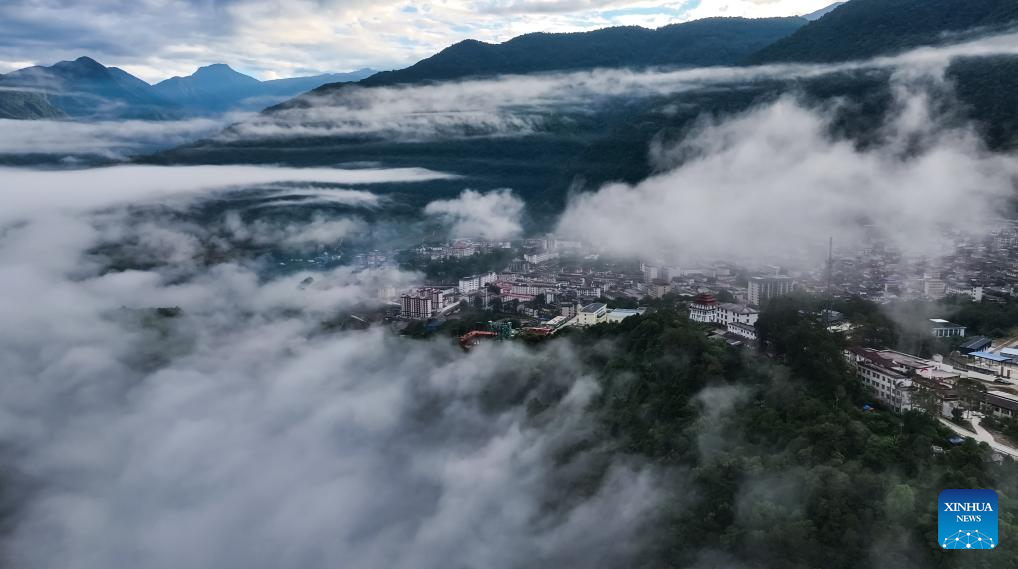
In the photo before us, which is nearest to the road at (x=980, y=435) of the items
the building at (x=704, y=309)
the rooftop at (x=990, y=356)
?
the rooftop at (x=990, y=356)

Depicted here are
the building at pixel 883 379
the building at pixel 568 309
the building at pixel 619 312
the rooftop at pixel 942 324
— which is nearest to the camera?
the building at pixel 883 379

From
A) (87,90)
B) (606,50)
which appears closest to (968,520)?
(606,50)

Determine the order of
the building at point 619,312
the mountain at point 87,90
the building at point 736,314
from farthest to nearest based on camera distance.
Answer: the mountain at point 87,90 < the building at point 619,312 < the building at point 736,314

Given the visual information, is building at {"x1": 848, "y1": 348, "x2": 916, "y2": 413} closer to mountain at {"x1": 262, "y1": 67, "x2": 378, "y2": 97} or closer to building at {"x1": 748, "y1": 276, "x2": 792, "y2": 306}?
building at {"x1": 748, "y1": 276, "x2": 792, "y2": 306}

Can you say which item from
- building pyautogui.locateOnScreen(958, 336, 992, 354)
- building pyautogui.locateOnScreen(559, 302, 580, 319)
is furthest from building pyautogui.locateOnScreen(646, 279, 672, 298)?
building pyautogui.locateOnScreen(958, 336, 992, 354)

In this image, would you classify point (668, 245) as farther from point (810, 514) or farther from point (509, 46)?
point (509, 46)

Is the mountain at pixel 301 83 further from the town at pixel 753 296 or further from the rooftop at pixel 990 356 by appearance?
the rooftop at pixel 990 356

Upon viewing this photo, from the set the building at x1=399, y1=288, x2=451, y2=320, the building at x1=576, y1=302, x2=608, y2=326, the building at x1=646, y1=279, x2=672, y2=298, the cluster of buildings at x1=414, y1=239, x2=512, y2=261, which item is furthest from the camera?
the cluster of buildings at x1=414, y1=239, x2=512, y2=261

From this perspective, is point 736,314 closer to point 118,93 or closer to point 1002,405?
point 1002,405
